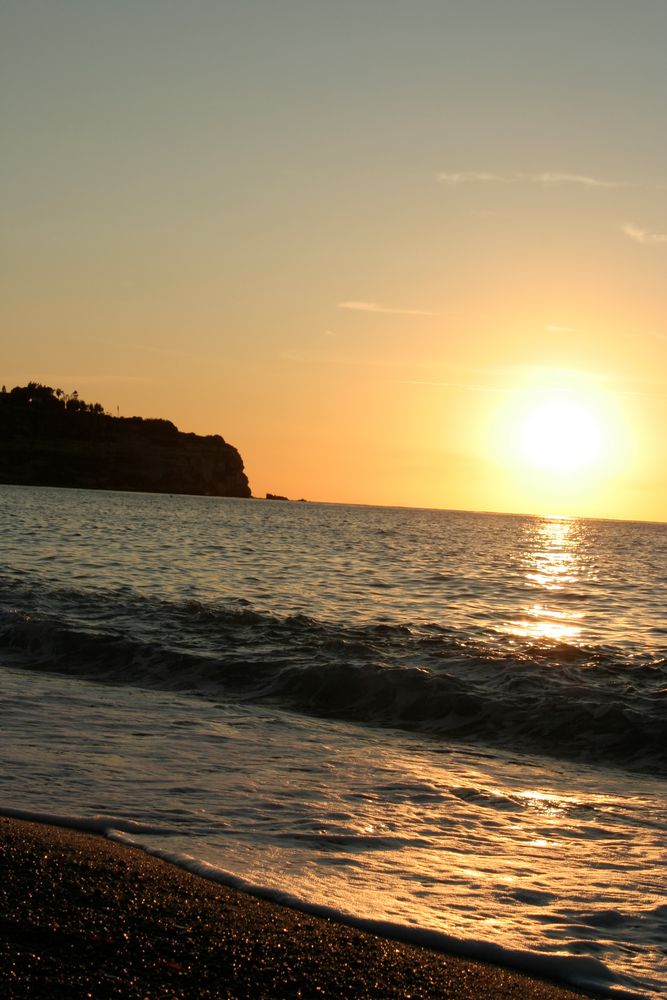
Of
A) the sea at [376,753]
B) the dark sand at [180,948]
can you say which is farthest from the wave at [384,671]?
the dark sand at [180,948]

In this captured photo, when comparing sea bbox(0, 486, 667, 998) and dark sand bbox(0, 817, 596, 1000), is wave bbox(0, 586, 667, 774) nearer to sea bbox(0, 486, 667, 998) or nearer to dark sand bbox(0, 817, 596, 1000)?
sea bbox(0, 486, 667, 998)

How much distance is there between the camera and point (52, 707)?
34.5ft

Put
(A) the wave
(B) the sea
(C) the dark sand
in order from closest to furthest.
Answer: (C) the dark sand
(B) the sea
(A) the wave

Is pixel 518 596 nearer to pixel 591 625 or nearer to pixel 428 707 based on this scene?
pixel 591 625

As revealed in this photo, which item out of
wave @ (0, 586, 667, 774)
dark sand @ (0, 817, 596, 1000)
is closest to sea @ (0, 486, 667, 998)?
wave @ (0, 586, 667, 774)

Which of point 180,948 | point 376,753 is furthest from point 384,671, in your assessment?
point 180,948

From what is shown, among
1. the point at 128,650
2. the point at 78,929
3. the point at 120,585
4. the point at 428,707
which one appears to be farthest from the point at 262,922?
the point at 120,585

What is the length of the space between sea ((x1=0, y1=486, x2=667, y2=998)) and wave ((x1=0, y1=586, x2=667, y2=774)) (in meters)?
0.05

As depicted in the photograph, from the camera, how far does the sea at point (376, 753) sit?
5.36 metres

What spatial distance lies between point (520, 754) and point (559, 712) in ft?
5.78

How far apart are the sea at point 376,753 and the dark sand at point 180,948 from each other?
317 mm

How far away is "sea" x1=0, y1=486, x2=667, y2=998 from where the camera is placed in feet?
17.6

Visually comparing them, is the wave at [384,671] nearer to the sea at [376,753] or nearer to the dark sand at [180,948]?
the sea at [376,753]

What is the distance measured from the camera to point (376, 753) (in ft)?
32.1
